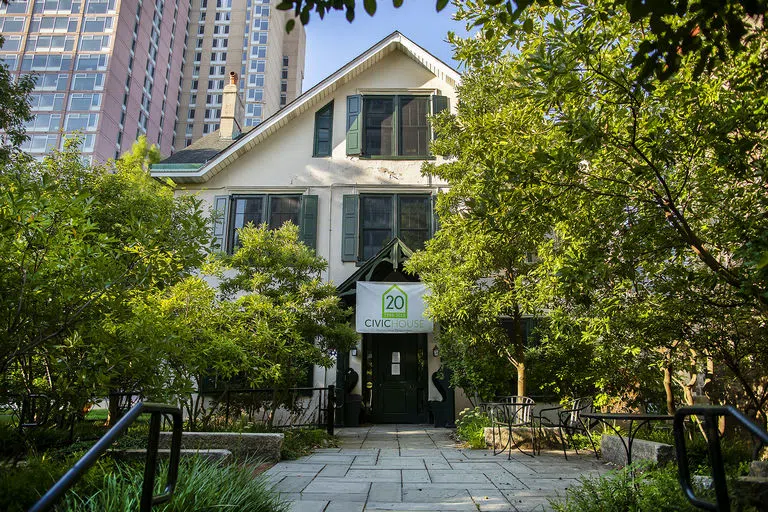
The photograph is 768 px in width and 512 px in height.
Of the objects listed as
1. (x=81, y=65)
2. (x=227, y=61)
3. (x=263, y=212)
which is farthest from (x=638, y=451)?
(x=227, y=61)

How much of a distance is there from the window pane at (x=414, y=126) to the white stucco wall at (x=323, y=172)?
31 centimetres

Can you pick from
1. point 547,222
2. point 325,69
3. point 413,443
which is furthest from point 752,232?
point 325,69

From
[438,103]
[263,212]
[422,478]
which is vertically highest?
[438,103]

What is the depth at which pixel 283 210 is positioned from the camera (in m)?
13.0

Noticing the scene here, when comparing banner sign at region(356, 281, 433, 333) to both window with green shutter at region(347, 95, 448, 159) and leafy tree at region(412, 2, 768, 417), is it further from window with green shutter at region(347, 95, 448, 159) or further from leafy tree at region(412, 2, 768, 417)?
leafy tree at region(412, 2, 768, 417)

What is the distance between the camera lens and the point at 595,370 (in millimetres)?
8328

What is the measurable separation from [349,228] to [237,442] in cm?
680

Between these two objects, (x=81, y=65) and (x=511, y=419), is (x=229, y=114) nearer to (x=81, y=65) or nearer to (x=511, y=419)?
(x=511, y=419)

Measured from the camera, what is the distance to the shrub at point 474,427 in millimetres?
8250

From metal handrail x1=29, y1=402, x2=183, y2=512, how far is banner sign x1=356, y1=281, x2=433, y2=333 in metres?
8.07

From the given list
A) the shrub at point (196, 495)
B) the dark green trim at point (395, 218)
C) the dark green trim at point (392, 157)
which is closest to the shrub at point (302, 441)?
the shrub at point (196, 495)

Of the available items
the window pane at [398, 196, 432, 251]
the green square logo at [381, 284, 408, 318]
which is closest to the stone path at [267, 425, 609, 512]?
the green square logo at [381, 284, 408, 318]

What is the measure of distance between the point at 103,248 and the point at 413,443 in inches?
252

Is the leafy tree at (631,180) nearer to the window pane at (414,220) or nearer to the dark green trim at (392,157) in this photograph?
the window pane at (414,220)
